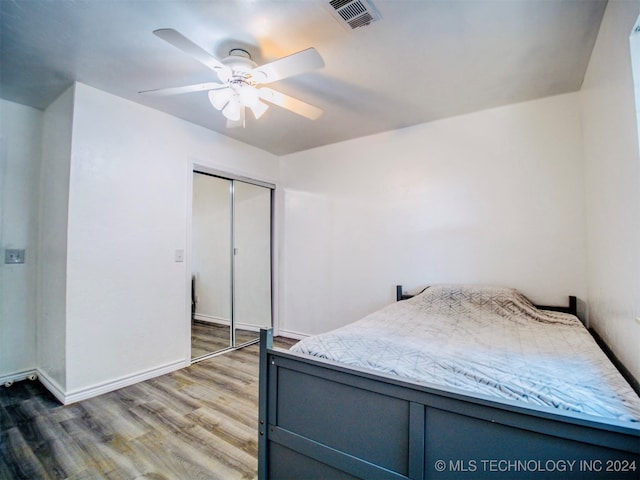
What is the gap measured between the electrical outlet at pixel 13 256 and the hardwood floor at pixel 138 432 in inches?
41.5

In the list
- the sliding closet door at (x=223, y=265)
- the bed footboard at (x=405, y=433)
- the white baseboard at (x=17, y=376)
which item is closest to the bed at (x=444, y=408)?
the bed footboard at (x=405, y=433)

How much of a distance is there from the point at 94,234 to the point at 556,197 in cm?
375

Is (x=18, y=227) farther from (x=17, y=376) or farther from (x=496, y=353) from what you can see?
(x=496, y=353)

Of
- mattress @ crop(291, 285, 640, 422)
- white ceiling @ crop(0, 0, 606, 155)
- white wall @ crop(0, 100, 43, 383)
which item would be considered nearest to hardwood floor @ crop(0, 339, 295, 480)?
white wall @ crop(0, 100, 43, 383)

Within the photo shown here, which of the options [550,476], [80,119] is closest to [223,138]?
[80,119]

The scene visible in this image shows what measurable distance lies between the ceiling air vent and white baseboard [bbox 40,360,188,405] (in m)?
3.04

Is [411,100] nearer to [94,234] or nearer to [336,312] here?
[336,312]

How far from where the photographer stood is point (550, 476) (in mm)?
819

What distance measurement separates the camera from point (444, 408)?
0.95 metres

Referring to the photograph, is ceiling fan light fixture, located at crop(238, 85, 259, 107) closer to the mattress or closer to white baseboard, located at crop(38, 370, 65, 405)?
the mattress

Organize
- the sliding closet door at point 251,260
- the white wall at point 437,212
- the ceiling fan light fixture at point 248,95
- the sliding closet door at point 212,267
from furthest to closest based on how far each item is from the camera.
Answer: the sliding closet door at point 251,260 < the sliding closet door at point 212,267 < the white wall at point 437,212 < the ceiling fan light fixture at point 248,95

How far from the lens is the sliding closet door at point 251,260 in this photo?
3541 mm

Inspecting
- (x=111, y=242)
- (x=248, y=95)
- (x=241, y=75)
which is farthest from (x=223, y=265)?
(x=241, y=75)

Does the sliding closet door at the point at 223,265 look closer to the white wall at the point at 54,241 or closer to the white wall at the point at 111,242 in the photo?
the white wall at the point at 111,242
